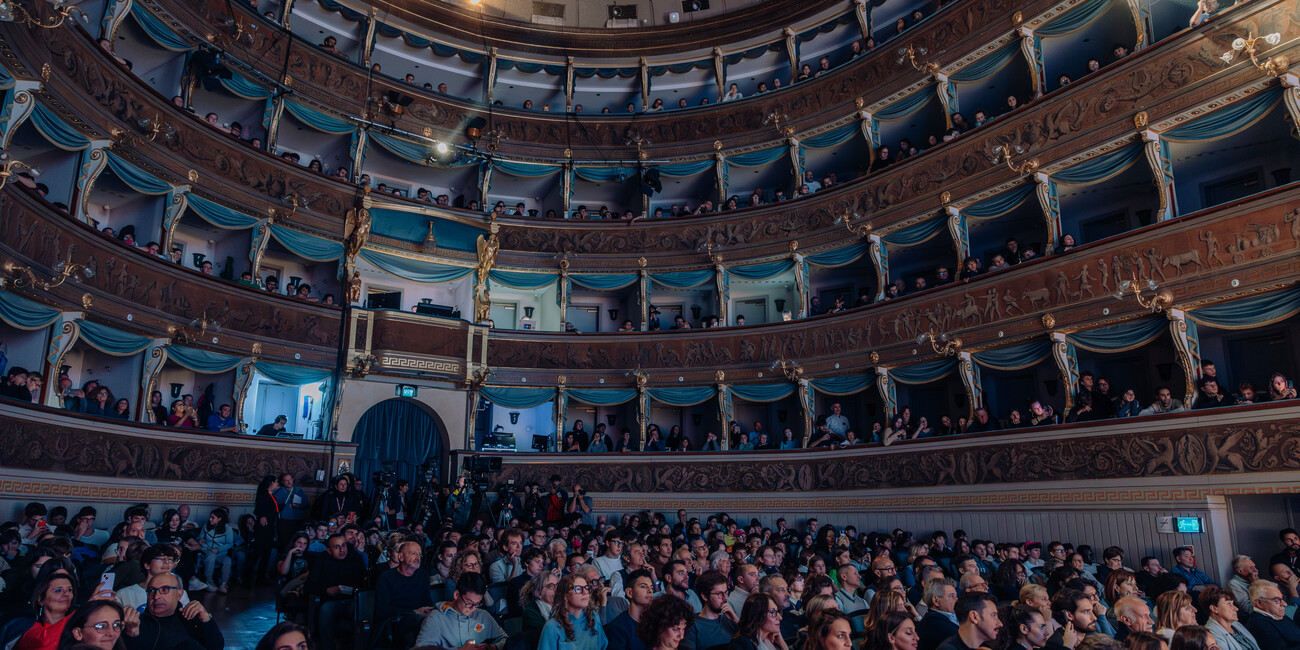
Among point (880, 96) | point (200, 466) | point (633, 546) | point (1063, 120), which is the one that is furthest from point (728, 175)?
point (633, 546)

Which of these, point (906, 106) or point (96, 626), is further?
point (906, 106)

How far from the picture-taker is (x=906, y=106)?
17.2 meters

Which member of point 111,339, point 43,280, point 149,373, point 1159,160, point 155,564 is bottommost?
point 155,564

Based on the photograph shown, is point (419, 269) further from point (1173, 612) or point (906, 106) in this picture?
point (1173, 612)

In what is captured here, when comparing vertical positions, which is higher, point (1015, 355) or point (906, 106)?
point (906, 106)

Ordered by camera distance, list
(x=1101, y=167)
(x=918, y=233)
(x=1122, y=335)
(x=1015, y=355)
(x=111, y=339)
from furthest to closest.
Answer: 1. (x=918, y=233)
2. (x=1015, y=355)
3. (x=1101, y=167)
4. (x=111, y=339)
5. (x=1122, y=335)

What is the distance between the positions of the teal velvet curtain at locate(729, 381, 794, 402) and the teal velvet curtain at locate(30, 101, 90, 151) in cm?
1282

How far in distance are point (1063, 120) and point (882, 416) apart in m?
7.10

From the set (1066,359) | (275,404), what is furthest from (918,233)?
(275,404)

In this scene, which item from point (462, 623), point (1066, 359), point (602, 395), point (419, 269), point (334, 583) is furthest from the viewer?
point (419, 269)

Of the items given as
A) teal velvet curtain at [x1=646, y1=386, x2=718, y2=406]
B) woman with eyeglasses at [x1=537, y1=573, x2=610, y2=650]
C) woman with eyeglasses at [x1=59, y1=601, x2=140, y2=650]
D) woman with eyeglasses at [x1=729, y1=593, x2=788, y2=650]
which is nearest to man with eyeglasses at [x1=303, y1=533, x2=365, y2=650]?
woman with eyeglasses at [x1=537, y1=573, x2=610, y2=650]

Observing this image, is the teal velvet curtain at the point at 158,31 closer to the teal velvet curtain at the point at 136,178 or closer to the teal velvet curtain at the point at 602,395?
the teal velvet curtain at the point at 136,178

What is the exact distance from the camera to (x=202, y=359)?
1478 centimetres

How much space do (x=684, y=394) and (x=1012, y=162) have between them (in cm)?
848
